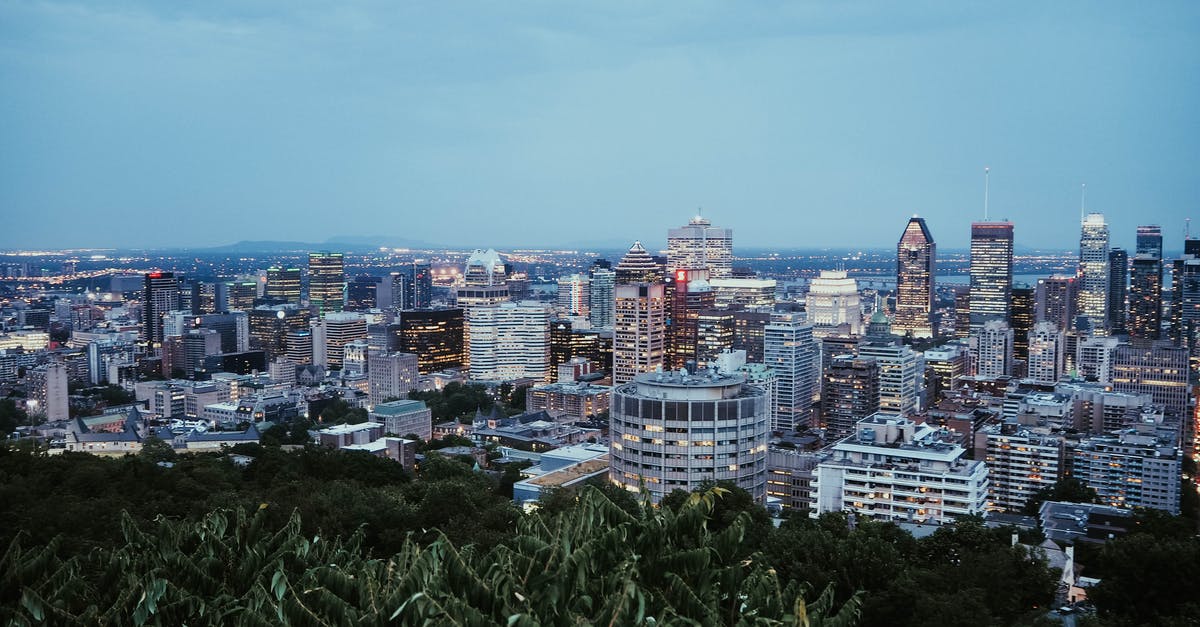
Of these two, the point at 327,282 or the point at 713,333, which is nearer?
the point at 713,333

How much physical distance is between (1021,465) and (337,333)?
36.6m

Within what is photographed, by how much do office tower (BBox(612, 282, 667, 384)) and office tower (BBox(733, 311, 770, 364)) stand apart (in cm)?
632

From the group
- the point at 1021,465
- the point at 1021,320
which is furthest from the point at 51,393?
the point at 1021,320

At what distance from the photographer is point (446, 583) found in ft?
13.9

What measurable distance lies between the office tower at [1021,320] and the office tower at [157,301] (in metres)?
41.5

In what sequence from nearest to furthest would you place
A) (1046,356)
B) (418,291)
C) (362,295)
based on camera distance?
(1046,356) → (418,291) → (362,295)

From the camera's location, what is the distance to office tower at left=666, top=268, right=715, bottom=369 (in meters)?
42.8

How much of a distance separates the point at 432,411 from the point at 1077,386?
21694 millimetres

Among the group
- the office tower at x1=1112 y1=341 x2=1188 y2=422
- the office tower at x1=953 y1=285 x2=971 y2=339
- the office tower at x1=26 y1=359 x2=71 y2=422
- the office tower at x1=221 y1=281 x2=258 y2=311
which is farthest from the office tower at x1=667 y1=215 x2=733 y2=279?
the office tower at x1=26 y1=359 x2=71 y2=422

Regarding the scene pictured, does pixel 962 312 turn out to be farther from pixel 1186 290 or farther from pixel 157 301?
pixel 157 301

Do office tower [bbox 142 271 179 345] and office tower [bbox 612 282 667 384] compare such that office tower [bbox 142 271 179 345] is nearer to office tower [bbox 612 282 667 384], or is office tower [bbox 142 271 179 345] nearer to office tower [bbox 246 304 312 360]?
office tower [bbox 246 304 312 360]

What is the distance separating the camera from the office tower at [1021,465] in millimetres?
22625

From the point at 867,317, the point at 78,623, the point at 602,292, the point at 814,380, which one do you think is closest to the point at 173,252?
the point at 602,292

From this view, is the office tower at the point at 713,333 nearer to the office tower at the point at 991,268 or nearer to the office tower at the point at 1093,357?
the office tower at the point at 1093,357
